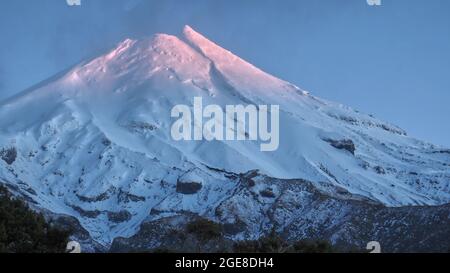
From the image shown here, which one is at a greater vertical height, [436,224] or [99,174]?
[99,174]

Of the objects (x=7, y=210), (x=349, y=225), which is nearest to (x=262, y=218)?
(x=349, y=225)

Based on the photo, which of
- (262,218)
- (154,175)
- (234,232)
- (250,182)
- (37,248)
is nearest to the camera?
(37,248)

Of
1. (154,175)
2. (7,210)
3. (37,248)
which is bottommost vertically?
(37,248)

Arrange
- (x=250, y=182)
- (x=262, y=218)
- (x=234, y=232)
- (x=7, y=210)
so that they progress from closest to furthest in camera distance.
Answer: (x=7, y=210) < (x=234, y=232) < (x=262, y=218) < (x=250, y=182)

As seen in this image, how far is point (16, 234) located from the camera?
37.9m

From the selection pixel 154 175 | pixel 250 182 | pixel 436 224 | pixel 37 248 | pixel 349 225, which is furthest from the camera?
pixel 154 175

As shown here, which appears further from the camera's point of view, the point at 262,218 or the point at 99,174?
the point at 99,174

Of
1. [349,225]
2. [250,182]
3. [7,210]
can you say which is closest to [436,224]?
[349,225]

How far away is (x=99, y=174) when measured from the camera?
198m
